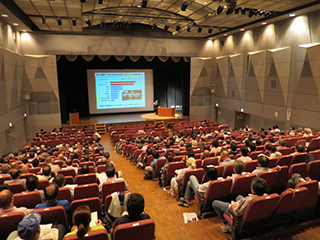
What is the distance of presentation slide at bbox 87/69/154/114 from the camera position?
62.7 ft

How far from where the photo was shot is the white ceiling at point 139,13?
10.3 meters

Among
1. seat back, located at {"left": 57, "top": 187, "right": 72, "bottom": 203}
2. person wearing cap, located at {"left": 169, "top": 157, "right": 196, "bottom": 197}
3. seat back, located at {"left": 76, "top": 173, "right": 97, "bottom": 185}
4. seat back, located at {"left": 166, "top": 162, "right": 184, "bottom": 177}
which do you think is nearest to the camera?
seat back, located at {"left": 57, "top": 187, "right": 72, "bottom": 203}

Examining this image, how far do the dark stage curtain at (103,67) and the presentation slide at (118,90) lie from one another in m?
0.76

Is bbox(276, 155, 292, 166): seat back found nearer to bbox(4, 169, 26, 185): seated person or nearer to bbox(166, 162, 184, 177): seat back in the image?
bbox(166, 162, 184, 177): seat back

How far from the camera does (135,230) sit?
241 cm

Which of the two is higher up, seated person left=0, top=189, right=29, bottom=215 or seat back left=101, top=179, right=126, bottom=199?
seated person left=0, top=189, right=29, bottom=215

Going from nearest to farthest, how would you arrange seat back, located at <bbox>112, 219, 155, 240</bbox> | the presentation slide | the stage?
1. seat back, located at <bbox>112, 219, 155, 240</bbox>
2. the stage
3. the presentation slide

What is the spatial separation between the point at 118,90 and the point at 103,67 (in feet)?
7.47

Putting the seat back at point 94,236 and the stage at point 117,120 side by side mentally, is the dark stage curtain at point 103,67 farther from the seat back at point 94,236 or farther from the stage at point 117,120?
the seat back at point 94,236

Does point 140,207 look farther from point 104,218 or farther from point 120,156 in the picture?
point 120,156

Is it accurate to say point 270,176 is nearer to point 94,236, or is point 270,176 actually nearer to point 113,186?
point 113,186

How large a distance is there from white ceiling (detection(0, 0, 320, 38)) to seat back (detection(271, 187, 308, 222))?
8.54m

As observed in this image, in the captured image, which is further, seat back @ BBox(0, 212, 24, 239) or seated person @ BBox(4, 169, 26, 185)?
seated person @ BBox(4, 169, 26, 185)

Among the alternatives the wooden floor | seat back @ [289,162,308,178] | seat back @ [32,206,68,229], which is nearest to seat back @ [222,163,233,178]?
the wooden floor
